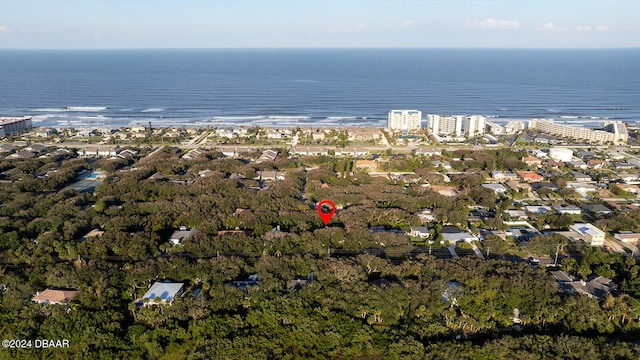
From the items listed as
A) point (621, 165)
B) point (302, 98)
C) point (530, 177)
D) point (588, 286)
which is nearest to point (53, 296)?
point (588, 286)

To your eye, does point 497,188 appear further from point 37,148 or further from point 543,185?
point 37,148

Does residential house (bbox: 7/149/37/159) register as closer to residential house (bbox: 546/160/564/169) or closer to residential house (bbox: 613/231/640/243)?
residential house (bbox: 613/231/640/243)

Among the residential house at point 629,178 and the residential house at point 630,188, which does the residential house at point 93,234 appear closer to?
the residential house at point 630,188

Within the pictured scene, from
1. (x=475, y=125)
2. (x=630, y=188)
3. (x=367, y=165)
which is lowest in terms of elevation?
(x=630, y=188)

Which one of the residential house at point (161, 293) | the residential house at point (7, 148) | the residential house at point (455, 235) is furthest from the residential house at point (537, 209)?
the residential house at point (7, 148)

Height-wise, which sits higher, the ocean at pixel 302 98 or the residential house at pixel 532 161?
the ocean at pixel 302 98

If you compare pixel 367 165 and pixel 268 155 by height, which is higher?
pixel 268 155

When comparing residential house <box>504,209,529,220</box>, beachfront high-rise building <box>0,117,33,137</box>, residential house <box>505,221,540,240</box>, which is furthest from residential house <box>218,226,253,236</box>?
beachfront high-rise building <box>0,117,33,137</box>
